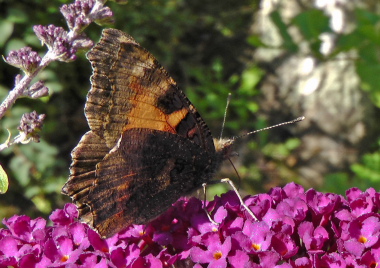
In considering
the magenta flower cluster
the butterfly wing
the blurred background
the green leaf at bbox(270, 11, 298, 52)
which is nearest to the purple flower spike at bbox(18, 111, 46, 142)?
the butterfly wing

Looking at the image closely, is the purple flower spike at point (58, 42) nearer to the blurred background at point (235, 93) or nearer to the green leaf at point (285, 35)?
the blurred background at point (235, 93)

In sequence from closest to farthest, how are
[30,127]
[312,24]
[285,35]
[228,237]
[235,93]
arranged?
[228,237] → [30,127] → [312,24] → [285,35] → [235,93]

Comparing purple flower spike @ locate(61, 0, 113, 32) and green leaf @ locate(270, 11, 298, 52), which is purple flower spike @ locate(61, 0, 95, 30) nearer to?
purple flower spike @ locate(61, 0, 113, 32)

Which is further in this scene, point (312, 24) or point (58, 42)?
point (312, 24)

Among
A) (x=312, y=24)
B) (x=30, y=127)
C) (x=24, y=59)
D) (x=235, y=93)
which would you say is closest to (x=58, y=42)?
(x=24, y=59)

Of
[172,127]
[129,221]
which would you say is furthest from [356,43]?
[129,221]

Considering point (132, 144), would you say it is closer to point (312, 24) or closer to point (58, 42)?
point (58, 42)

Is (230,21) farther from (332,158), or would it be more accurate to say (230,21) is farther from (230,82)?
(332,158)
